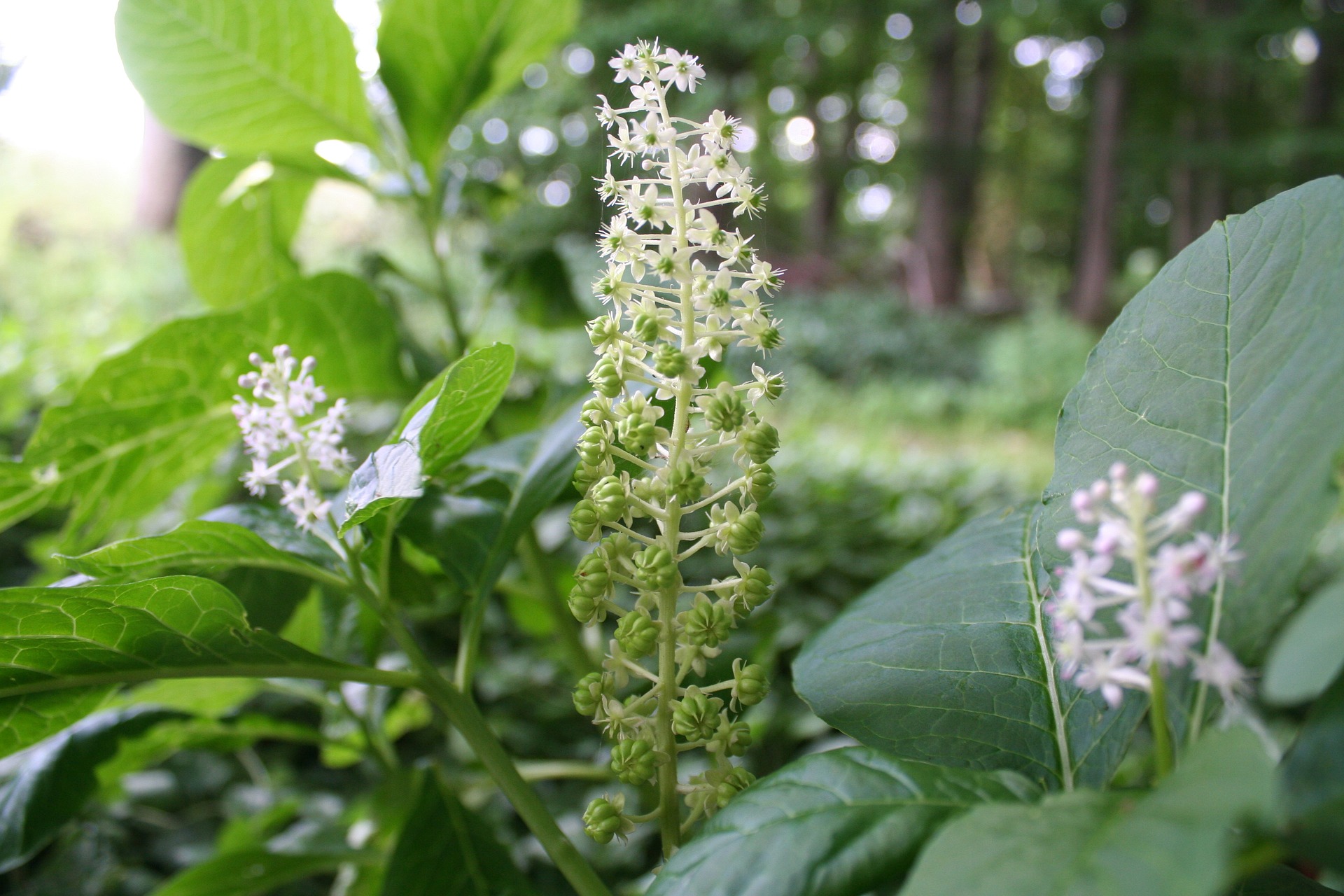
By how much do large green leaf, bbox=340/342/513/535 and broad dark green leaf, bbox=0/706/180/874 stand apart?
497 millimetres

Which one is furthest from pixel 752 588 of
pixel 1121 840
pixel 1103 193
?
pixel 1103 193

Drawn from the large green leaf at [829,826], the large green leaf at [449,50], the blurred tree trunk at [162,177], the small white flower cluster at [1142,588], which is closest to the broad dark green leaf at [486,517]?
the large green leaf at [829,826]

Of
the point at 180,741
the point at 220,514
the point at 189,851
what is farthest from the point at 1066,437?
the point at 189,851

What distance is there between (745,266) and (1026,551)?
1.01 feet

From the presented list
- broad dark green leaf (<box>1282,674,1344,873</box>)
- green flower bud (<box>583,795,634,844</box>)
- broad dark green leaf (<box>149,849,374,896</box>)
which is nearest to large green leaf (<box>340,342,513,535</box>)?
green flower bud (<box>583,795,634,844</box>)

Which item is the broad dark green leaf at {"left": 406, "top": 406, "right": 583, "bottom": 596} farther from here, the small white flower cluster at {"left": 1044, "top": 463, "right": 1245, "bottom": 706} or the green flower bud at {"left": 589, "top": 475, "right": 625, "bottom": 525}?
the small white flower cluster at {"left": 1044, "top": 463, "right": 1245, "bottom": 706}

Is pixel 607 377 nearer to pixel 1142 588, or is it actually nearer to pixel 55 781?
pixel 1142 588

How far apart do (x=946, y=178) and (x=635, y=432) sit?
43.4 feet

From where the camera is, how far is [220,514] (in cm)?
73

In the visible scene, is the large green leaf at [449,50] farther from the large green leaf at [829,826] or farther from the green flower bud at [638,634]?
the large green leaf at [829,826]

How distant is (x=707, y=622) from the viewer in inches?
20.9

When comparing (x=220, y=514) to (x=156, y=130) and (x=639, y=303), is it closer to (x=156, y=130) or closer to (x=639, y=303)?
(x=639, y=303)

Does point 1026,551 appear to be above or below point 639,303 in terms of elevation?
below

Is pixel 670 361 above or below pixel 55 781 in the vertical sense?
above
